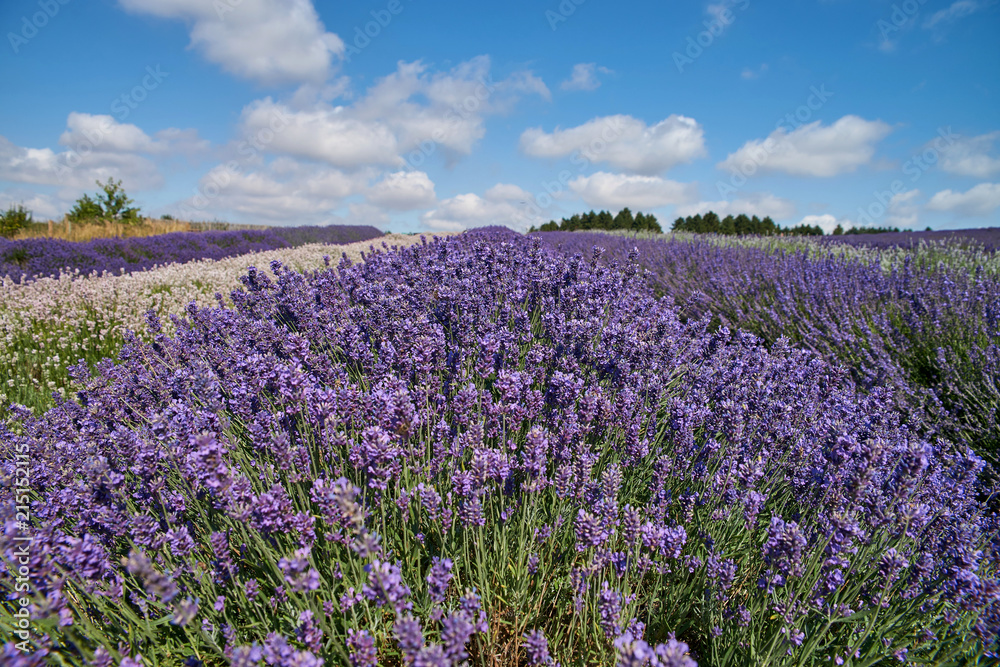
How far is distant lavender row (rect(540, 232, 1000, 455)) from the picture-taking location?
3.27 meters

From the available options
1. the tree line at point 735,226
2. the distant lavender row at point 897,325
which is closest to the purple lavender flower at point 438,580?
the distant lavender row at point 897,325

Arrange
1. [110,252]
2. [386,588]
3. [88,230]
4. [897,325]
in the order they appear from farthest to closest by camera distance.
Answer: [88,230], [110,252], [897,325], [386,588]

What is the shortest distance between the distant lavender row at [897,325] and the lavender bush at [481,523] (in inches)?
50.6

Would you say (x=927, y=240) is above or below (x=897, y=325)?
above

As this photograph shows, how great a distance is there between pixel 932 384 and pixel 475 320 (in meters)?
3.88

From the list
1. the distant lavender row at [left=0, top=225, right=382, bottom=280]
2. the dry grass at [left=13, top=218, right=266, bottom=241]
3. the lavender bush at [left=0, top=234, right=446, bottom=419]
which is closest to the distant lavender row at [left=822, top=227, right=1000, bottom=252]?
the lavender bush at [left=0, top=234, right=446, bottom=419]

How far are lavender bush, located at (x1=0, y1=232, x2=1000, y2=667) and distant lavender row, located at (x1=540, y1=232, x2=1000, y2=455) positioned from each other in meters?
1.29

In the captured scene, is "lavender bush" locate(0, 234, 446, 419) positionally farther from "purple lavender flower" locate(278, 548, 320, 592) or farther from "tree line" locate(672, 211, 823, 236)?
"tree line" locate(672, 211, 823, 236)

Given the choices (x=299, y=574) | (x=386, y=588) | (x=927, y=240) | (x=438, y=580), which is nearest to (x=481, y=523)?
(x=438, y=580)

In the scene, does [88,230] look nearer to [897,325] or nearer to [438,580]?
[438,580]

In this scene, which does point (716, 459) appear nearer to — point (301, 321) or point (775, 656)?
point (775, 656)

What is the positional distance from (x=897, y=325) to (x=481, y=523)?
5.13m

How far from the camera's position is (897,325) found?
4.59 metres

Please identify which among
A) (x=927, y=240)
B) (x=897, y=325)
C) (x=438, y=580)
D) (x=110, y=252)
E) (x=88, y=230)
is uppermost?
(x=927, y=240)
